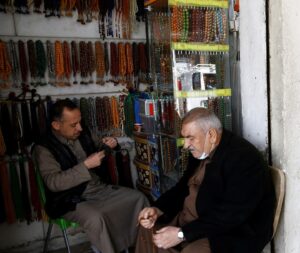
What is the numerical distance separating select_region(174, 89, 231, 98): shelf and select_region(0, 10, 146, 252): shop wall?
0.99 metres

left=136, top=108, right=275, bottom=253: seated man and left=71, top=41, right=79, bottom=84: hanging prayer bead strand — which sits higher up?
left=71, top=41, right=79, bottom=84: hanging prayer bead strand

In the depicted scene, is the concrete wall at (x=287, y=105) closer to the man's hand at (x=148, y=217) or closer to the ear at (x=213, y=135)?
the ear at (x=213, y=135)

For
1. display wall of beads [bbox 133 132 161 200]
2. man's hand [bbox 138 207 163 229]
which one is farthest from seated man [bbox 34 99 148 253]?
display wall of beads [bbox 133 132 161 200]

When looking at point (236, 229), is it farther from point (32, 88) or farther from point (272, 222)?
point (32, 88)

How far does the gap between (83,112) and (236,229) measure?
187 centimetres

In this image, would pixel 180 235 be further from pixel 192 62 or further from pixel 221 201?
pixel 192 62

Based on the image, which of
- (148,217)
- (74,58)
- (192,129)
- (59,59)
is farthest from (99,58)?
(148,217)

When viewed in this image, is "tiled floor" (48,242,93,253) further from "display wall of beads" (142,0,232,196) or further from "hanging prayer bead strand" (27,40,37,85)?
"hanging prayer bead strand" (27,40,37,85)

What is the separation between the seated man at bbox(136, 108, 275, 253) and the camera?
173 centimetres

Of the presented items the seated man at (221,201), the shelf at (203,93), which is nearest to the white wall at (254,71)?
the seated man at (221,201)

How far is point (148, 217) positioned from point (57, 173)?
2.62 ft

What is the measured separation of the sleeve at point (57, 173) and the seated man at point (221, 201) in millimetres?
619

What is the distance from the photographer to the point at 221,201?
181 cm

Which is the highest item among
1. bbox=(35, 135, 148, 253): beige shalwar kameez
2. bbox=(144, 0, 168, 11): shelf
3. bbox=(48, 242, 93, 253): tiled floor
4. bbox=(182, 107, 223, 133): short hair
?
bbox=(144, 0, 168, 11): shelf
